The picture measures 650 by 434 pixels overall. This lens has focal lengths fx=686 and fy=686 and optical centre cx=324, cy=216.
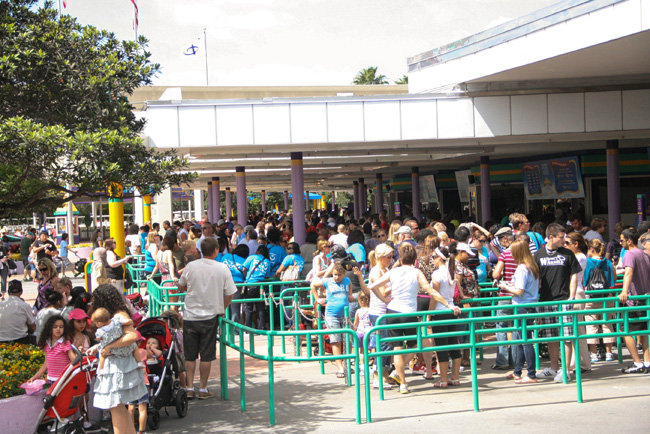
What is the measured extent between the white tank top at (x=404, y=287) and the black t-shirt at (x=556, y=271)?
169cm

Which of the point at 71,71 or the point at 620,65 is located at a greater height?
the point at 620,65

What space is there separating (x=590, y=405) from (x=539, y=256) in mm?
1922

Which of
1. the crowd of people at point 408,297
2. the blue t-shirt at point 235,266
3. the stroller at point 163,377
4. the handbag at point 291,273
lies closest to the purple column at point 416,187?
the blue t-shirt at point 235,266

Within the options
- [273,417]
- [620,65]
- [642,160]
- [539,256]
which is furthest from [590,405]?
[642,160]

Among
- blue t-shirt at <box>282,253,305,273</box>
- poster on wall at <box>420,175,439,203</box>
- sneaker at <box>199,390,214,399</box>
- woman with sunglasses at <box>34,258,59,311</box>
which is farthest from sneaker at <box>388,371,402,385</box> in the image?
poster on wall at <box>420,175,439,203</box>

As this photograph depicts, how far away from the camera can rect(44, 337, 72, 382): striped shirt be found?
7.00m

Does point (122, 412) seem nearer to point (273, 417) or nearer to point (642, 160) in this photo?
point (273, 417)

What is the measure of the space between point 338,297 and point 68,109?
3.90m

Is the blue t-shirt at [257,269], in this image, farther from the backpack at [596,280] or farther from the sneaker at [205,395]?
the backpack at [596,280]

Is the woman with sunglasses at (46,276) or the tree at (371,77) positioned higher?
the tree at (371,77)

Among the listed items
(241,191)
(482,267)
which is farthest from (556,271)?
(241,191)

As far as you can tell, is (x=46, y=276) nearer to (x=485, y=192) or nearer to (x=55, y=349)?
(x=55, y=349)

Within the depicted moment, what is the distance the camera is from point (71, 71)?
697cm

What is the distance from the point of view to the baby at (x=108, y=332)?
599cm
